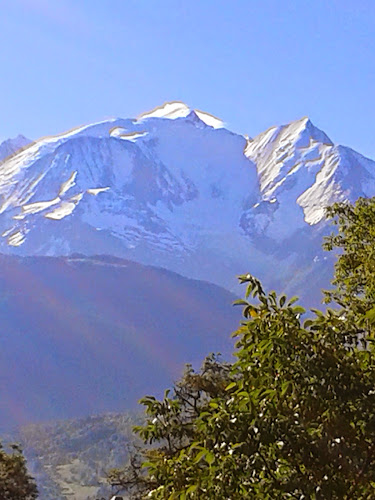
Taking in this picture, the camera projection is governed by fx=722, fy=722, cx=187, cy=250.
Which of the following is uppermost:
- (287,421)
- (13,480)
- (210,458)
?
(13,480)

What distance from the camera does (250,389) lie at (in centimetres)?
494

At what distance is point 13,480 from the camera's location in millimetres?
17062

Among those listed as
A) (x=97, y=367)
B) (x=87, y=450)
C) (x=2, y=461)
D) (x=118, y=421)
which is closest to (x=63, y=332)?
(x=97, y=367)

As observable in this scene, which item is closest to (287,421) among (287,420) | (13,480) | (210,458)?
(287,420)

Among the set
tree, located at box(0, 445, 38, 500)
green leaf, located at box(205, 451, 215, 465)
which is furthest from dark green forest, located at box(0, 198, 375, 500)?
tree, located at box(0, 445, 38, 500)

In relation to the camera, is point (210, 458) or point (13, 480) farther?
point (13, 480)

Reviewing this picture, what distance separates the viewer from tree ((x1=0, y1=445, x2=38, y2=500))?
1662cm

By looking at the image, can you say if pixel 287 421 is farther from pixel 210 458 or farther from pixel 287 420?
pixel 210 458

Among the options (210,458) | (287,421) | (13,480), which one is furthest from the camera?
(13,480)

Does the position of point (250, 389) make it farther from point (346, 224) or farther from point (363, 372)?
point (346, 224)

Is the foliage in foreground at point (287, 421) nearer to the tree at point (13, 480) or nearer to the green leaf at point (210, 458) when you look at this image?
the green leaf at point (210, 458)

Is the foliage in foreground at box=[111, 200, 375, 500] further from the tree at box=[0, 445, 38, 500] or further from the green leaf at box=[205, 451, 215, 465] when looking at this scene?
the tree at box=[0, 445, 38, 500]

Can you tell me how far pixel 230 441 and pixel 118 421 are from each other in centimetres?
13952

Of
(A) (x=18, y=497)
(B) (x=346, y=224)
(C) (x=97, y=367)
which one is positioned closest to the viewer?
(B) (x=346, y=224)
